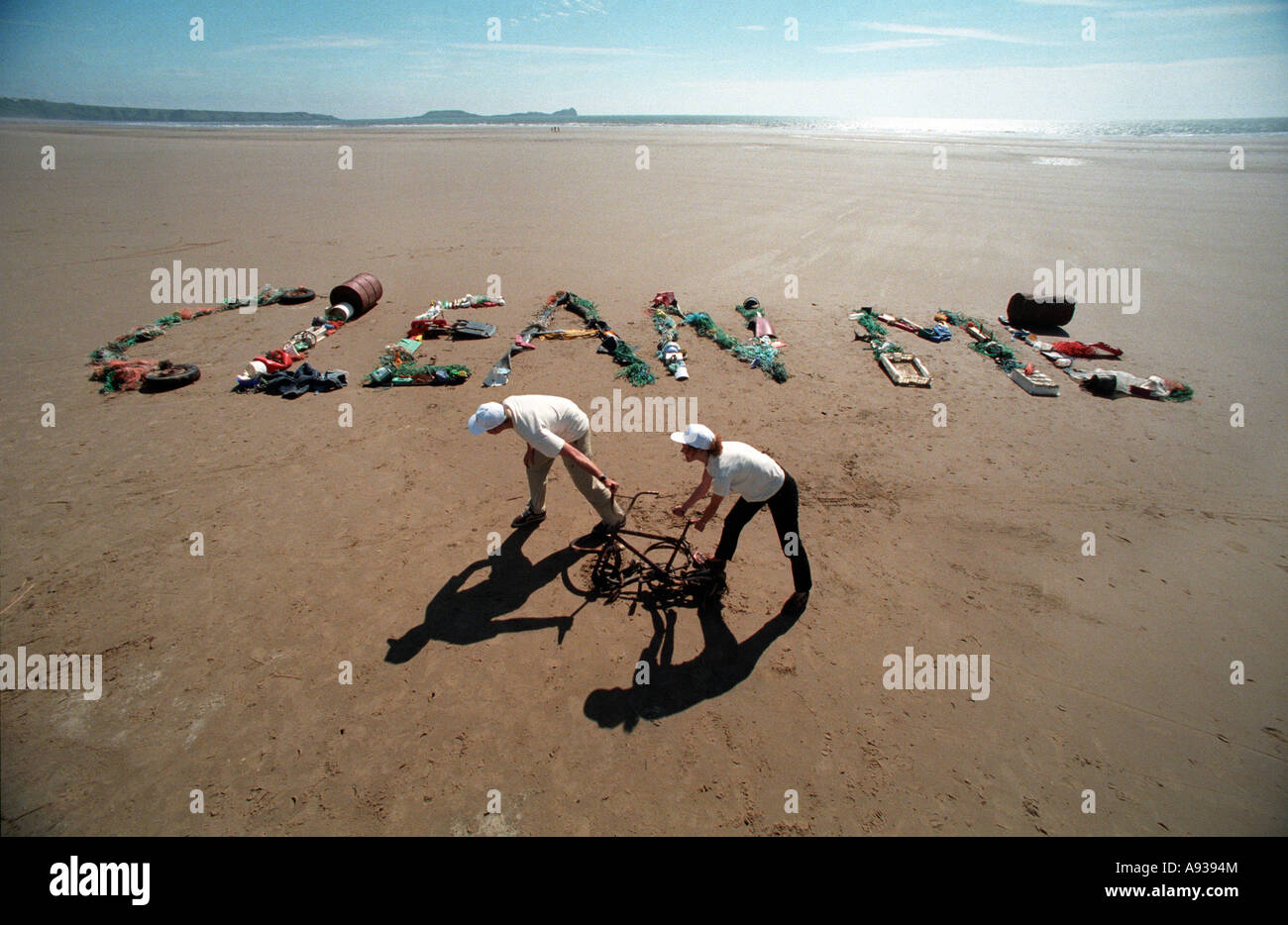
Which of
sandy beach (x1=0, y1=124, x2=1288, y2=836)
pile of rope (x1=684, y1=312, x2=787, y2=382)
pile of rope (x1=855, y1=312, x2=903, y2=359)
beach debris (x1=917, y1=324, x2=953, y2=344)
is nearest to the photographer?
sandy beach (x1=0, y1=124, x2=1288, y2=836)

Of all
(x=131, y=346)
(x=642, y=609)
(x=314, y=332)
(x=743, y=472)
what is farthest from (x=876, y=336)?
(x=131, y=346)

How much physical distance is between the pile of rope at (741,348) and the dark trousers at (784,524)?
622 cm

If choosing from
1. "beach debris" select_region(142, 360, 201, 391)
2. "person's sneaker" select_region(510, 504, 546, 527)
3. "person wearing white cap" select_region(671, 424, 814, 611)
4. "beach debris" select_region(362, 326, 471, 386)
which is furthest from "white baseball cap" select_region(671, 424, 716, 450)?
"beach debris" select_region(142, 360, 201, 391)

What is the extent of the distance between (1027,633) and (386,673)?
730cm

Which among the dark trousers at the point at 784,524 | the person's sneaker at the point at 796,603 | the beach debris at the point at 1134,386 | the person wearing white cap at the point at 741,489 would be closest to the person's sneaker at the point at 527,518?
the person wearing white cap at the point at 741,489

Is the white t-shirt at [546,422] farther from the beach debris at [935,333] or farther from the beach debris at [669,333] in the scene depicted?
the beach debris at [935,333]

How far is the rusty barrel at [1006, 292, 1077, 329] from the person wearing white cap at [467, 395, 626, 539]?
12.9 metres

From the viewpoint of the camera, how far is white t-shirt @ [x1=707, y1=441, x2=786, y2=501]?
18.0 feet

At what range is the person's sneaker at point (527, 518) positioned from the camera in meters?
7.77

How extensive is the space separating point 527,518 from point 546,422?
2030mm

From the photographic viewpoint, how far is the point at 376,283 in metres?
15.1

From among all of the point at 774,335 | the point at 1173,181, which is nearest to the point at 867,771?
the point at 774,335

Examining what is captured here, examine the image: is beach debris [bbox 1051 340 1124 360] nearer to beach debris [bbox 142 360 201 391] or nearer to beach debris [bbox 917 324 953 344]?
beach debris [bbox 917 324 953 344]
